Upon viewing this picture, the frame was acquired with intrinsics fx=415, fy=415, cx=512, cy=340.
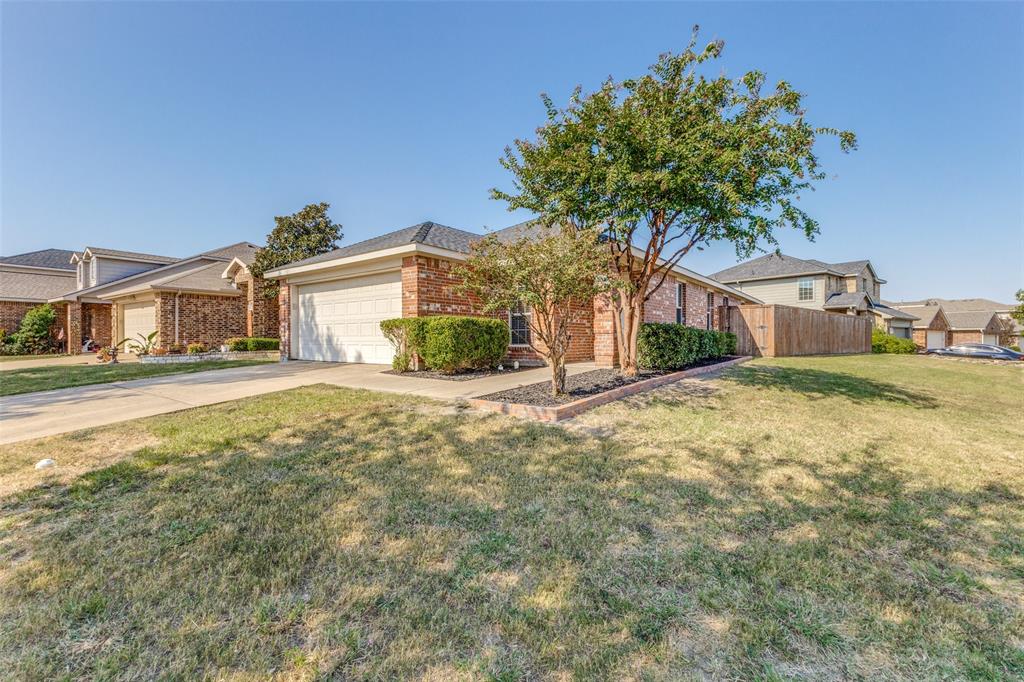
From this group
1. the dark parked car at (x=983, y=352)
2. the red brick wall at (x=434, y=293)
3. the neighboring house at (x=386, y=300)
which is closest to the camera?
the red brick wall at (x=434, y=293)

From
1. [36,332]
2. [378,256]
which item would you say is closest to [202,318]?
[36,332]

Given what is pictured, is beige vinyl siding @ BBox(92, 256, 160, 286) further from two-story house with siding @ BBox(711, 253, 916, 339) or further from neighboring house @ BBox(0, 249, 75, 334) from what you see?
two-story house with siding @ BBox(711, 253, 916, 339)

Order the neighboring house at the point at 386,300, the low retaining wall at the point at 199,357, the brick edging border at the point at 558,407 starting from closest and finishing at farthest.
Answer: the brick edging border at the point at 558,407
the neighboring house at the point at 386,300
the low retaining wall at the point at 199,357

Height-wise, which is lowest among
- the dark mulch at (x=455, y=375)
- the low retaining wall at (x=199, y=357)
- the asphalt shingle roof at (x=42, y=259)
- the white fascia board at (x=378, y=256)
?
the dark mulch at (x=455, y=375)

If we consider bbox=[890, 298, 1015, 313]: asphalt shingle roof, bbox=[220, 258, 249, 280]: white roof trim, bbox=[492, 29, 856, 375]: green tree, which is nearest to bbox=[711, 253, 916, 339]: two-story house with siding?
bbox=[890, 298, 1015, 313]: asphalt shingle roof

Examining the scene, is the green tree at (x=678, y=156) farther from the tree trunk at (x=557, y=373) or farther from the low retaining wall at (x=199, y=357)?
the low retaining wall at (x=199, y=357)

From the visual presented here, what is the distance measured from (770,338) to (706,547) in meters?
17.0

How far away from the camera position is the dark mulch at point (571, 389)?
6155 millimetres

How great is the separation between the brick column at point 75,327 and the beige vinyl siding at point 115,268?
5.93ft

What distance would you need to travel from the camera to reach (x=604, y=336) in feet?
37.0

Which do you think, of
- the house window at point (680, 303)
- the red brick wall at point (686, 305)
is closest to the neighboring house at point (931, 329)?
the red brick wall at point (686, 305)

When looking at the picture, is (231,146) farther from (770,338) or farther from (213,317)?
(770,338)

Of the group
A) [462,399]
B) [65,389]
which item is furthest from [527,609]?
[65,389]

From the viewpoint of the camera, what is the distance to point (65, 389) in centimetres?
765
